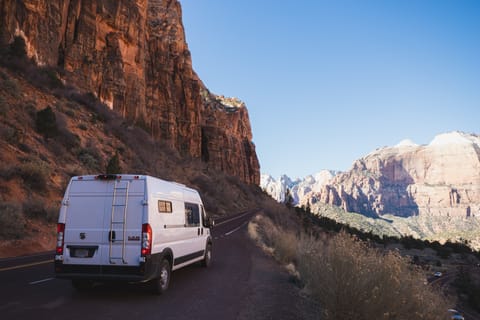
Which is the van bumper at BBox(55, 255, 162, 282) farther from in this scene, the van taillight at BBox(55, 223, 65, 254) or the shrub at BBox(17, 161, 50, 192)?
the shrub at BBox(17, 161, 50, 192)

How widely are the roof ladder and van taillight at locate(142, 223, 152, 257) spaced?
1.24 ft

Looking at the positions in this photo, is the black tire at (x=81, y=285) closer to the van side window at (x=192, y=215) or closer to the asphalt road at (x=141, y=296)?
the asphalt road at (x=141, y=296)

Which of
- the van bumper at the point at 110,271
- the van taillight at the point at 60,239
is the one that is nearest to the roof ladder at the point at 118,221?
the van bumper at the point at 110,271

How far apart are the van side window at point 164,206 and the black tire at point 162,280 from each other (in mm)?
1066

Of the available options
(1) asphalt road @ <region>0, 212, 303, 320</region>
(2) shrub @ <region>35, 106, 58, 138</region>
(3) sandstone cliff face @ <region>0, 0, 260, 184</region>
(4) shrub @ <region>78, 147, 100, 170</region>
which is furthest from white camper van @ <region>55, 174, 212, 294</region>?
(3) sandstone cliff face @ <region>0, 0, 260, 184</region>

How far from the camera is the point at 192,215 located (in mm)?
9734

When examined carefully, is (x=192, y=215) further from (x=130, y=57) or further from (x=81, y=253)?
(x=130, y=57)

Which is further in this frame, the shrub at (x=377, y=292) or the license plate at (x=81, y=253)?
the license plate at (x=81, y=253)

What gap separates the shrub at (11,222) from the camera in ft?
40.0

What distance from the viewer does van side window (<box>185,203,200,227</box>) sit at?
922 cm

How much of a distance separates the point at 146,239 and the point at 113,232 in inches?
27.0

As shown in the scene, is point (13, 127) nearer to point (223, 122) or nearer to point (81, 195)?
point (81, 195)

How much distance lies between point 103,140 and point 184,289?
24475 mm

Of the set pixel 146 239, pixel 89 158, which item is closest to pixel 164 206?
pixel 146 239
